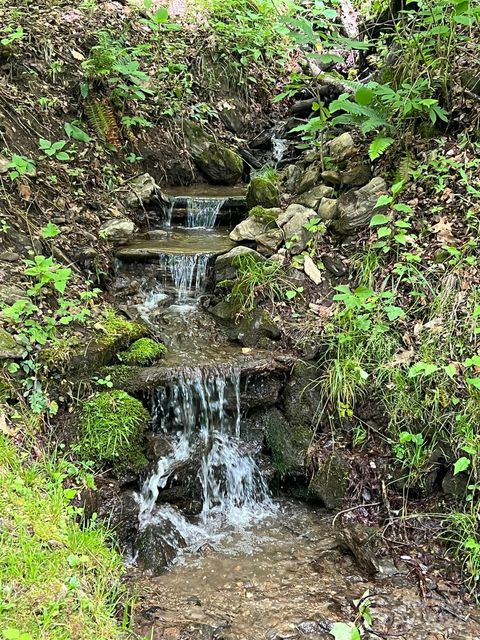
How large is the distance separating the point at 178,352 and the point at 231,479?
4.24 ft

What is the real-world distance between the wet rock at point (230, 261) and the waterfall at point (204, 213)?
59.9 inches

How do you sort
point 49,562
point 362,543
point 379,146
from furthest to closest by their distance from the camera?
point 379,146, point 362,543, point 49,562

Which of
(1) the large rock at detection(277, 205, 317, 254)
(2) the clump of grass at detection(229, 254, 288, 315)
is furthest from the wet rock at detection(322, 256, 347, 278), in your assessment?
(2) the clump of grass at detection(229, 254, 288, 315)

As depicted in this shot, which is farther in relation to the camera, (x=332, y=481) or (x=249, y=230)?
(x=249, y=230)

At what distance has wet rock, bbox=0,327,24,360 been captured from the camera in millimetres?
3768

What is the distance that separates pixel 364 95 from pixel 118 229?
302 centimetres

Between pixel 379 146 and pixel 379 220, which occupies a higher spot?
pixel 379 146

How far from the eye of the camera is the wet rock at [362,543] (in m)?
3.58

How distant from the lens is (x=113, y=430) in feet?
13.0

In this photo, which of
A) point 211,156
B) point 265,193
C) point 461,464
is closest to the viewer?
point 461,464

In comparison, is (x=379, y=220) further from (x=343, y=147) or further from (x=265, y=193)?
(x=265, y=193)

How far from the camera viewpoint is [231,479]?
4457 mm

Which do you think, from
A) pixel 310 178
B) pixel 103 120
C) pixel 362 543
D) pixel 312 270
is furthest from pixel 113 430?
pixel 103 120

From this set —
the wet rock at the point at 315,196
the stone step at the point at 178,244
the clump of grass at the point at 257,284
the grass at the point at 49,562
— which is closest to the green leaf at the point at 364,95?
the wet rock at the point at 315,196
